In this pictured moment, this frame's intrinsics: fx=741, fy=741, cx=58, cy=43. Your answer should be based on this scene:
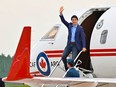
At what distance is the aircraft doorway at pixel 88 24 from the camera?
104 feet

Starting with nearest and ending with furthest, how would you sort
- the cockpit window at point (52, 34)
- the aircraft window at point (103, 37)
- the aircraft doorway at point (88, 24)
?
the aircraft window at point (103, 37), the aircraft doorway at point (88, 24), the cockpit window at point (52, 34)

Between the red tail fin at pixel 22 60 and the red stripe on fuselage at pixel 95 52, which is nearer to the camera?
the red tail fin at pixel 22 60

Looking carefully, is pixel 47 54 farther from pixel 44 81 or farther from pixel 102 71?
pixel 44 81

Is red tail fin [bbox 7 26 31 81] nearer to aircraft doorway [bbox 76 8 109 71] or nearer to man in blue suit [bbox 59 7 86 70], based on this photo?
man in blue suit [bbox 59 7 86 70]

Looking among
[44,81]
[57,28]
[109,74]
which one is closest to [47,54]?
[57,28]

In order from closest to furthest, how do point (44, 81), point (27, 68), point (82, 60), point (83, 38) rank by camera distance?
1. point (27, 68)
2. point (44, 81)
3. point (83, 38)
4. point (82, 60)

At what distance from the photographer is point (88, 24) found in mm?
32312

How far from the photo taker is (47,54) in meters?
32.5

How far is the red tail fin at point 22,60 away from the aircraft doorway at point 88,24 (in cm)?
741

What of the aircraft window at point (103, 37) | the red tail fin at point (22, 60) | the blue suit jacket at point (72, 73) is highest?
the aircraft window at point (103, 37)

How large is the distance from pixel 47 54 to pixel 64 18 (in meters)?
2.18

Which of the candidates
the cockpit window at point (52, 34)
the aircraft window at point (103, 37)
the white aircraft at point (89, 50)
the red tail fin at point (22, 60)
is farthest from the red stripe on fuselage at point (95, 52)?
the red tail fin at point (22, 60)

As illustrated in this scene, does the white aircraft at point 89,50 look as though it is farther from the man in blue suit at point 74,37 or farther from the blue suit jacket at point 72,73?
the man in blue suit at point 74,37

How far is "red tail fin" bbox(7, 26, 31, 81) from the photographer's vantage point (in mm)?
24172
